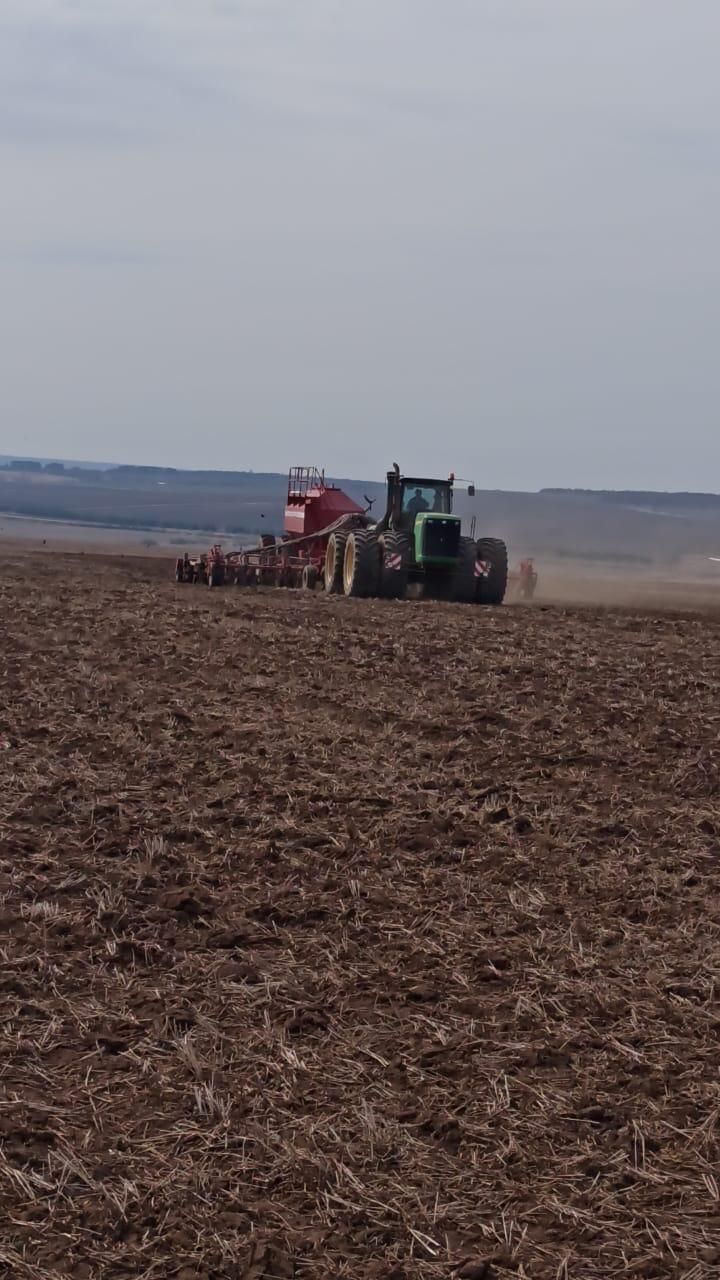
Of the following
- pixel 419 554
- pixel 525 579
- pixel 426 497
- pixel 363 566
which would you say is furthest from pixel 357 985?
pixel 525 579

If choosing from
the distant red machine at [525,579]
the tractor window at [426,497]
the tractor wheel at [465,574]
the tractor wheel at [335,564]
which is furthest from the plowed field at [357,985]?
the distant red machine at [525,579]

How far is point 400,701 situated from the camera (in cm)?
1209

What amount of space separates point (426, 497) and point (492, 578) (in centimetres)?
227

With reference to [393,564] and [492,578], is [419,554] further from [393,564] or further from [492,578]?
[492,578]

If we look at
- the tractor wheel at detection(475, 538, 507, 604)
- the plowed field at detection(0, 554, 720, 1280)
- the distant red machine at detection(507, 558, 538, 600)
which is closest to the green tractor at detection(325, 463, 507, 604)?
the tractor wheel at detection(475, 538, 507, 604)

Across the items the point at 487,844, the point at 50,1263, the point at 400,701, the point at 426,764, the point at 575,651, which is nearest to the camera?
the point at 50,1263

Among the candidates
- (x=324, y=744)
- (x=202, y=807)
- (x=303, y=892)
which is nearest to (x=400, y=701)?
(x=324, y=744)

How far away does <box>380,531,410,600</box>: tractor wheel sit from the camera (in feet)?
82.7

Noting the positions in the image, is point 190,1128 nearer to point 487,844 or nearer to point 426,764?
point 487,844

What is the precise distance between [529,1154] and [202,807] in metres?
4.02

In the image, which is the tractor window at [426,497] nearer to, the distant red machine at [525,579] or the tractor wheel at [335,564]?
the tractor wheel at [335,564]

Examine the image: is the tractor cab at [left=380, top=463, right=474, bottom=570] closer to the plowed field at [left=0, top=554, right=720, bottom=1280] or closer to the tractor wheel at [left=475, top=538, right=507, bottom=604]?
the tractor wheel at [left=475, top=538, right=507, bottom=604]

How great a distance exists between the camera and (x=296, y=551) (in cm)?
3297

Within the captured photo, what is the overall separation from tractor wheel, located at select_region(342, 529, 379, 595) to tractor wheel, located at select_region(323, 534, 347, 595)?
138cm
